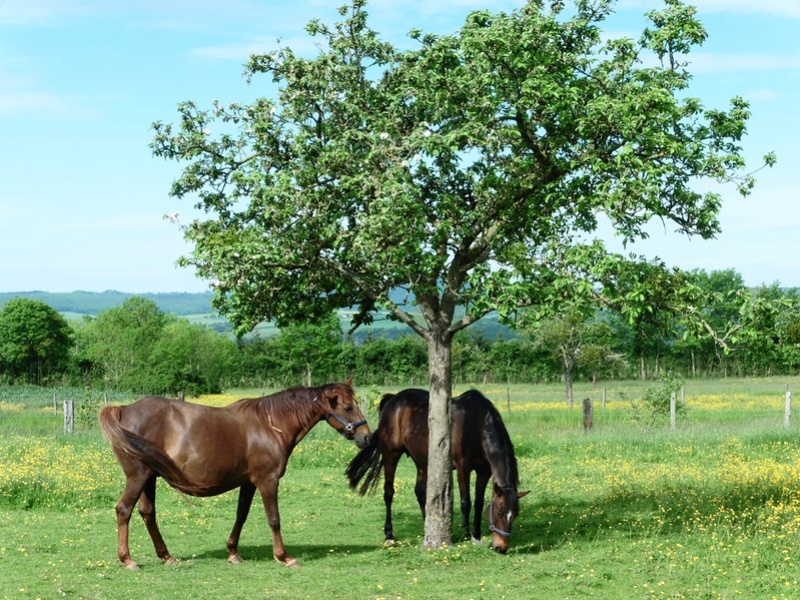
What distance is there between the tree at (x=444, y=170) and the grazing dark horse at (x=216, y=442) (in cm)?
158

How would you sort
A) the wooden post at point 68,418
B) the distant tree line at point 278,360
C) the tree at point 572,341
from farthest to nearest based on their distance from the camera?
1. the distant tree line at point 278,360
2. the tree at point 572,341
3. the wooden post at point 68,418

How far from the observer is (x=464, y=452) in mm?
14375

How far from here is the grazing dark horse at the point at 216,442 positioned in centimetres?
1218

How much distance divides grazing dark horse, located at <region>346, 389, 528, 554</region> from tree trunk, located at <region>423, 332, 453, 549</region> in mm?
570

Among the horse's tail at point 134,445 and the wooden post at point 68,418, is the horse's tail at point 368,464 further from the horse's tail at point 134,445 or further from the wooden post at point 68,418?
the wooden post at point 68,418

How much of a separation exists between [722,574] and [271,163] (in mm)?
8641

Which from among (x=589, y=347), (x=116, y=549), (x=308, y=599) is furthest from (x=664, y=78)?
(x=589, y=347)

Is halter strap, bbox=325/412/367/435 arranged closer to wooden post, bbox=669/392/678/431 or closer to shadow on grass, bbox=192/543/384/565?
shadow on grass, bbox=192/543/384/565

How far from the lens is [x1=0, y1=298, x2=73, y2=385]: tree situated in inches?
3607

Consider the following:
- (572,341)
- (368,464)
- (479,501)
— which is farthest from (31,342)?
(479,501)

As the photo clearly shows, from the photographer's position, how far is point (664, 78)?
13422 mm

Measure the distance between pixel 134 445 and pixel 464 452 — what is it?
5.18 meters

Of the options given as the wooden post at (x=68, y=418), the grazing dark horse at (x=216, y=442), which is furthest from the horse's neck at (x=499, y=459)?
the wooden post at (x=68, y=418)

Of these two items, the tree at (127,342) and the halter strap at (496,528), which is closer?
the halter strap at (496,528)
